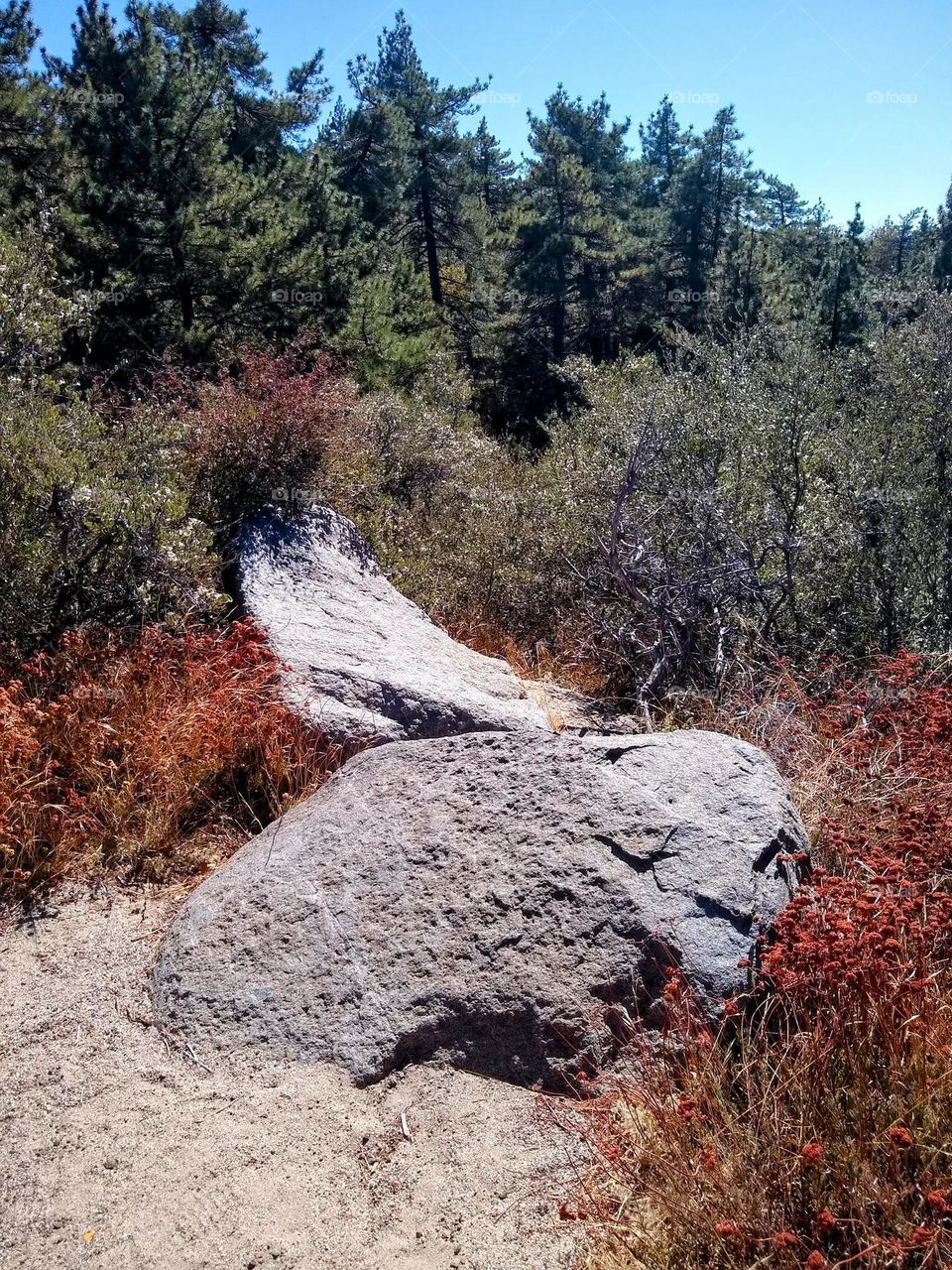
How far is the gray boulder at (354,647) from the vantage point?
5.17 meters

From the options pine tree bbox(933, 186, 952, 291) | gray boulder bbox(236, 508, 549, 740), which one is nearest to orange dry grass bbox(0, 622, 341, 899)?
gray boulder bbox(236, 508, 549, 740)

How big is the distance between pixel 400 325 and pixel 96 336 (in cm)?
763

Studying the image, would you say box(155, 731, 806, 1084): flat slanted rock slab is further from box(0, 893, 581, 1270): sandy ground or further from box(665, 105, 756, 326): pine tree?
box(665, 105, 756, 326): pine tree

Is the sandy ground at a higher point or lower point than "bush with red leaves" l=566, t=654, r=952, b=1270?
lower

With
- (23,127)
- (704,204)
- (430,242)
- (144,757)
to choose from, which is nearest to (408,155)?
(430,242)

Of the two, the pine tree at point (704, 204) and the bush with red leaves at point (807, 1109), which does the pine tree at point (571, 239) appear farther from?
the bush with red leaves at point (807, 1109)

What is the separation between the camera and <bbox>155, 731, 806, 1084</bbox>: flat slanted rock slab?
3.02m

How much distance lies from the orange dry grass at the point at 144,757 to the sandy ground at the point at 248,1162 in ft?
3.09

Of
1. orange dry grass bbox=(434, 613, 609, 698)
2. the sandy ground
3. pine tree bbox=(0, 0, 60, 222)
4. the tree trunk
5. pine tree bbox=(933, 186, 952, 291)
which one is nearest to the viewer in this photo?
the sandy ground

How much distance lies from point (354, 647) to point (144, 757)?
1596 mm

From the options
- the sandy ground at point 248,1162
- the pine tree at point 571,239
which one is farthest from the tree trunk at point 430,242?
the sandy ground at point 248,1162

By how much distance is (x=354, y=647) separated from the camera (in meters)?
5.71

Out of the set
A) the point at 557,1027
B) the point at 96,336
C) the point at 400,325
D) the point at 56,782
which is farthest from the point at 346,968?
the point at 400,325

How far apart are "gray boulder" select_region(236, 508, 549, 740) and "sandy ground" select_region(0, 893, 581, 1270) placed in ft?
7.01
